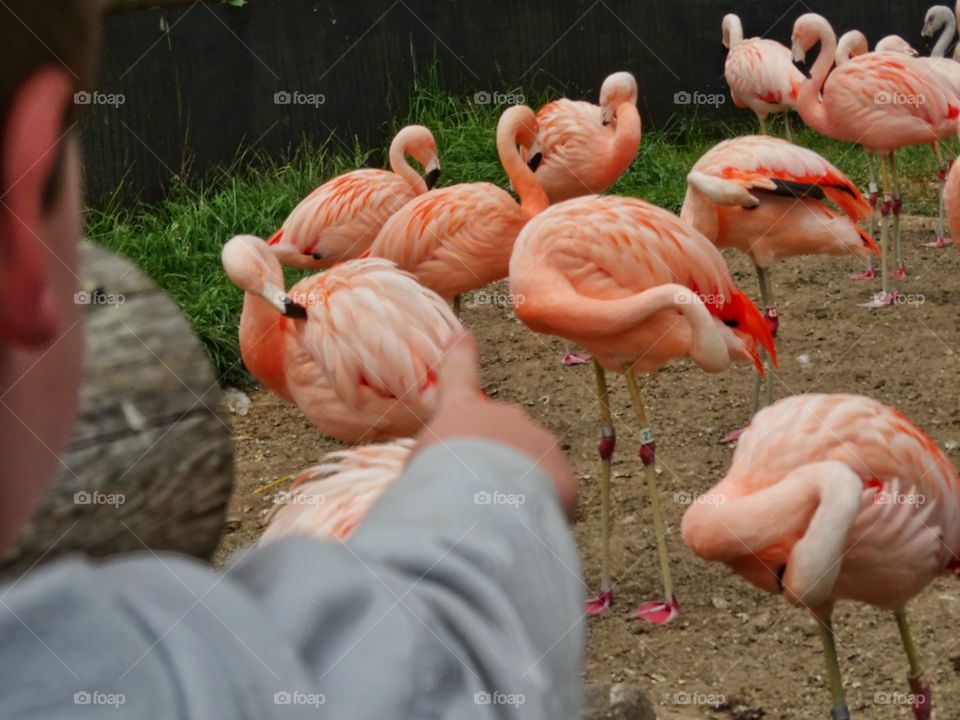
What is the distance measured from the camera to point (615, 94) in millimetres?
5035

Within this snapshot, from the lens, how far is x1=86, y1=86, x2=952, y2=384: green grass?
496 cm

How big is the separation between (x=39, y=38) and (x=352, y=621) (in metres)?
0.26

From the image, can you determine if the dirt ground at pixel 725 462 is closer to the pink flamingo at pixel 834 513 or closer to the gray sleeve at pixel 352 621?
the pink flamingo at pixel 834 513

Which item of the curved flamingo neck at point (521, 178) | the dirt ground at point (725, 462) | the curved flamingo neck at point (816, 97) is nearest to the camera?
the dirt ground at point (725, 462)

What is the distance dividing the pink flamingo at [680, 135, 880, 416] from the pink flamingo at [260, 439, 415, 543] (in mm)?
1962

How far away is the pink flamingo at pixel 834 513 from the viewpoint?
2.35 meters

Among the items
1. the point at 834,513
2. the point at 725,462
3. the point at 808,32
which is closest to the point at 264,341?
the point at 725,462

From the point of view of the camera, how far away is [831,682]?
2514 millimetres

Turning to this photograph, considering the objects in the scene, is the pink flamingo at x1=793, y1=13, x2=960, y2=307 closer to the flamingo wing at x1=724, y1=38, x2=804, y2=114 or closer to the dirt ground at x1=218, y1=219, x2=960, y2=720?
the dirt ground at x1=218, y1=219, x2=960, y2=720

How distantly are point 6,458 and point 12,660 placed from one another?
70mm

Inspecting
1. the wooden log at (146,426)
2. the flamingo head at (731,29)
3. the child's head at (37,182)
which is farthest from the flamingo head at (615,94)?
the child's head at (37,182)

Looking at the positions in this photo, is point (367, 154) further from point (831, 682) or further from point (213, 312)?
point (831, 682)

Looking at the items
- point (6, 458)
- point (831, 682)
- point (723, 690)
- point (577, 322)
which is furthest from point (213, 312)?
point (6, 458)

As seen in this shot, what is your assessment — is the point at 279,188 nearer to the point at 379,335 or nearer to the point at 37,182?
the point at 379,335
